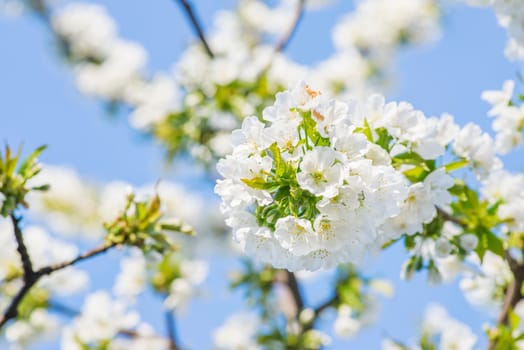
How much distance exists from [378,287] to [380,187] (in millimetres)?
2666

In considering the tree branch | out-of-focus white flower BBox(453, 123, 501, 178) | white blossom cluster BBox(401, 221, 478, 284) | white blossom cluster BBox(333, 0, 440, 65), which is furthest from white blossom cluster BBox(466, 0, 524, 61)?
white blossom cluster BBox(333, 0, 440, 65)

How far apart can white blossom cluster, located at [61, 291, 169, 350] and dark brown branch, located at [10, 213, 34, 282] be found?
5.83 ft

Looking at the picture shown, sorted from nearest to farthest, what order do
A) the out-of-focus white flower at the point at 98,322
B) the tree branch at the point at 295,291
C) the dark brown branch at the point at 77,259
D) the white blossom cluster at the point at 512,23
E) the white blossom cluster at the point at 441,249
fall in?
1. the white blossom cluster at the point at 441,249
2. the dark brown branch at the point at 77,259
3. the white blossom cluster at the point at 512,23
4. the out-of-focus white flower at the point at 98,322
5. the tree branch at the point at 295,291

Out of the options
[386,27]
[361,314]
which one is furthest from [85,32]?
[361,314]

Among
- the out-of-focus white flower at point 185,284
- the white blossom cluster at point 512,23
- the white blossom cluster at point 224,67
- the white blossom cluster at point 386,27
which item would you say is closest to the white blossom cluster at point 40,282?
the out-of-focus white flower at point 185,284

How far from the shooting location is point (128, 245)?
2707mm

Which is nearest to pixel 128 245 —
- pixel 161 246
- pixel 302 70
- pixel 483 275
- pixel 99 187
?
pixel 161 246

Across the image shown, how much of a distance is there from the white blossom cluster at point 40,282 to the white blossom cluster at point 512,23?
247cm

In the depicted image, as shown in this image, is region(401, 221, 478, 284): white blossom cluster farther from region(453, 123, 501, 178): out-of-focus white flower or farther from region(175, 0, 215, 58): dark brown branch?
region(175, 0, 215, 58): dark brown branch

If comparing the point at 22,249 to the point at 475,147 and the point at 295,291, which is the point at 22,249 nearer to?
the point at 475,147

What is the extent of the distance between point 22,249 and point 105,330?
1.92 metres

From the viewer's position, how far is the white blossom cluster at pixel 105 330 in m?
4.25

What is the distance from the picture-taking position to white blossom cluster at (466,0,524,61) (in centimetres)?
298

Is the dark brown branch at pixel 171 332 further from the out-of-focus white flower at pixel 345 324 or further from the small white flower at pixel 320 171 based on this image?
the small white flower at pixel 320 171
